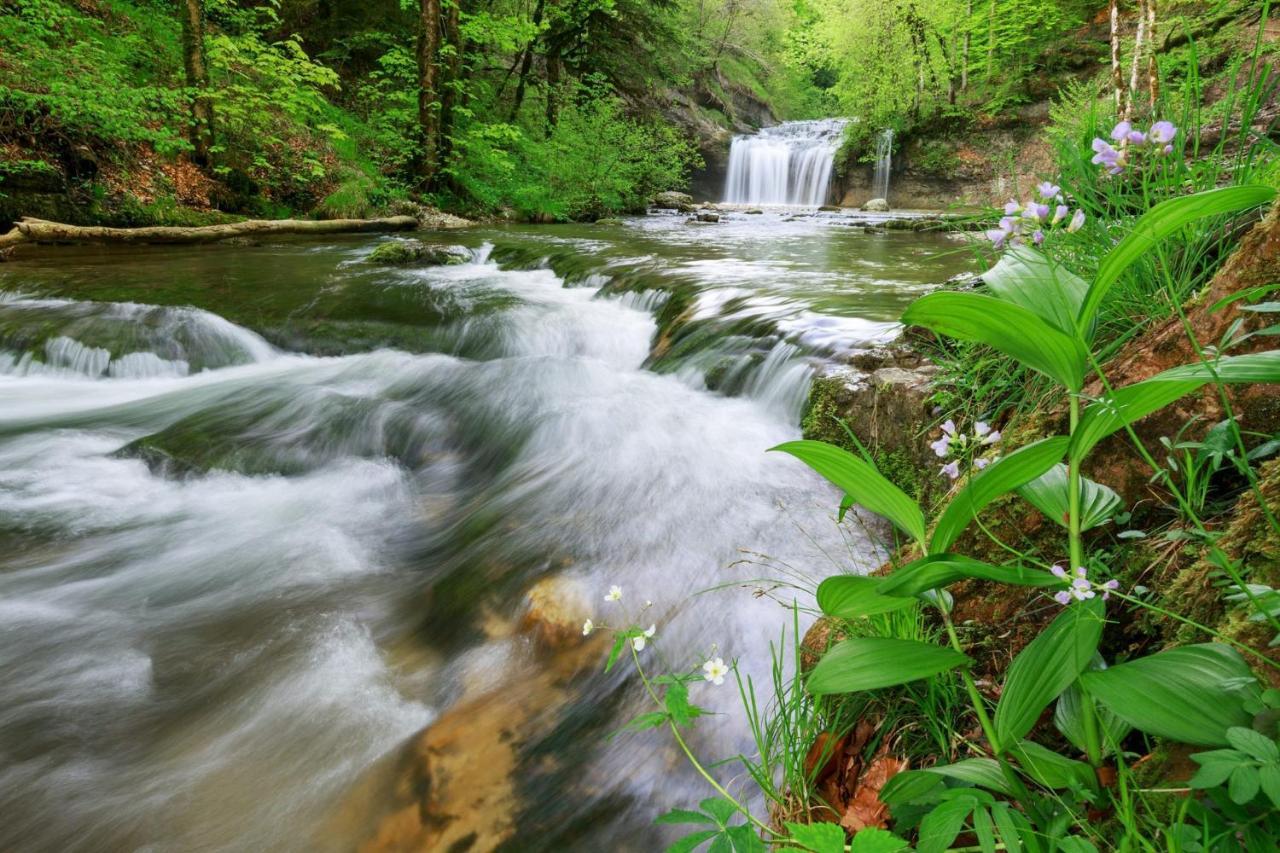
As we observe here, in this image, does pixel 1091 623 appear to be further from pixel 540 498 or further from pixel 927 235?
pixel 927 235

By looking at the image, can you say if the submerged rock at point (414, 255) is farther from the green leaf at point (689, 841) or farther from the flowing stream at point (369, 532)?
the green leaf at point (689, 841)

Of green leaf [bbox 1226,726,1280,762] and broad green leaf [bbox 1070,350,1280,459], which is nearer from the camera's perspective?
green leaf [bbox 1226,726,1280,762]

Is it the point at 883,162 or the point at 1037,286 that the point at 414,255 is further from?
the point at 883,162

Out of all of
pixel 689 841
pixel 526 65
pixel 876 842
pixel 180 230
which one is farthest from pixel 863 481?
pixel 526 65

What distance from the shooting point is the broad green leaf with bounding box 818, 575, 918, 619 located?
120cm

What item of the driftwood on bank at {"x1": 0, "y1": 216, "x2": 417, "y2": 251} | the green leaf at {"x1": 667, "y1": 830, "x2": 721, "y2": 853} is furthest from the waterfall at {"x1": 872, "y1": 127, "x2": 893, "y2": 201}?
the green leaf at {"x1": 667, "y1": 830, "x2": 721, "y2": 853}

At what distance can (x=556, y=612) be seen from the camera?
8.73 feet

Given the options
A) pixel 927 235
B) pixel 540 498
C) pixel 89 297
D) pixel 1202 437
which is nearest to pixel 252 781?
pixel 540 498

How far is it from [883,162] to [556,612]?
24025mm

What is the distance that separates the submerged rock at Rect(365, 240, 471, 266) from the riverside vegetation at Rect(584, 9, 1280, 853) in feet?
28.8

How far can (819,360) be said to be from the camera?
4242 mm

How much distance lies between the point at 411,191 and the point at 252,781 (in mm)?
13540

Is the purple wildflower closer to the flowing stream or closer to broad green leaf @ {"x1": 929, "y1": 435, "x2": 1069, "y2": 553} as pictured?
broad green leaf @ {"x1": 929, "y1": 435, "x2": 1069, "y2": 553}

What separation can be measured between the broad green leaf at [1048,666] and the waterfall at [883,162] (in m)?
24.1
